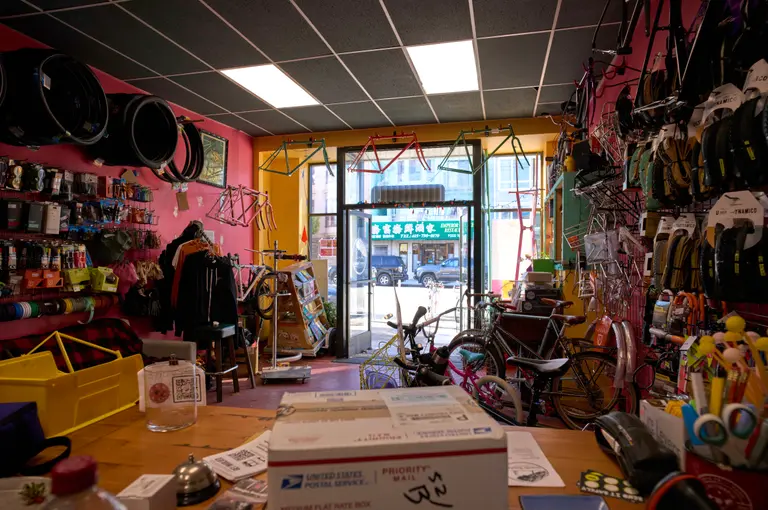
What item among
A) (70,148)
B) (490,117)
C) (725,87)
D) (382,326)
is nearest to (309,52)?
(70,148)

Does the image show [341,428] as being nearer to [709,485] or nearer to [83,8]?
[709,485]

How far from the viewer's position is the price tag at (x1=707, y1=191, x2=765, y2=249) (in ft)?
4.27

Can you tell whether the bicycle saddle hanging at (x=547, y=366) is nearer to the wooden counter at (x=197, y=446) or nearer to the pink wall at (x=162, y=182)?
the wooden counter at (x=197, y=446)

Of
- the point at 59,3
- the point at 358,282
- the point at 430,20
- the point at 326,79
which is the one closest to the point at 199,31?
the point at 59,3

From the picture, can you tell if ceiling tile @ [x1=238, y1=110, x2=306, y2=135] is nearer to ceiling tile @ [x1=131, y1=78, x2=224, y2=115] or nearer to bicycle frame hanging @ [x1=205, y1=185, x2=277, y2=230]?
ceiling tile @ [x1=131, y1=78, x2=224, y2=115]

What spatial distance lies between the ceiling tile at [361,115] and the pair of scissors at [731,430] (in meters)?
4.70

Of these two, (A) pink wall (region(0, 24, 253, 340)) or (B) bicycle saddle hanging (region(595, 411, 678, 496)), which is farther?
(A) pink wall (region(0, 24, 253, 340))

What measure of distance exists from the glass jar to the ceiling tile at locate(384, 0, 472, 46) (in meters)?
2.69

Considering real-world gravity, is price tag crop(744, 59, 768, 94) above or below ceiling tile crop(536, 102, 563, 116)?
below

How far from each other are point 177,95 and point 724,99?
4.78 meters

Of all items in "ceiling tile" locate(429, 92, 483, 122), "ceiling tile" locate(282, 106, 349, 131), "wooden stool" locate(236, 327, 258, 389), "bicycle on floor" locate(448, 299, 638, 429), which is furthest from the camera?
"ceiling tile" locate(282, 106, 349, 131)

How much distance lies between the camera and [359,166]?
645 cm

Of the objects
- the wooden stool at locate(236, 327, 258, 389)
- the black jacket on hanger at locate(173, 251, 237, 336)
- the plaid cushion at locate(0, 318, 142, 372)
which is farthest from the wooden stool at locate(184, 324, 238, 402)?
the plaid cushion at locate(0, 318, 142, 372)

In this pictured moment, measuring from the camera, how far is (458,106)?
509 centimetres
